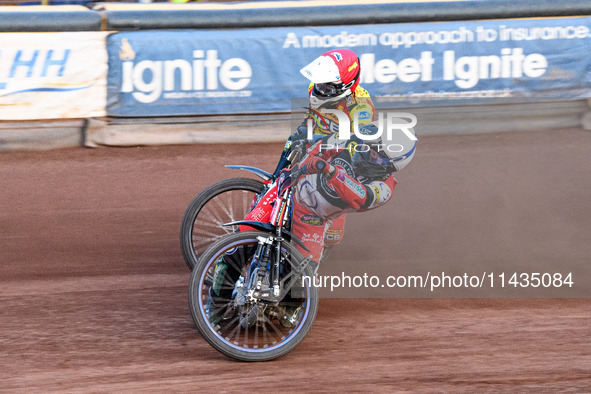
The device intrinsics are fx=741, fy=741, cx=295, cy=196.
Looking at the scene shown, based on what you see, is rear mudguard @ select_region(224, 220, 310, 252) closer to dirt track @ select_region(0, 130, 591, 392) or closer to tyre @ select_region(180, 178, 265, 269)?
dirt track @ select_region(0, 130, 591, 392)

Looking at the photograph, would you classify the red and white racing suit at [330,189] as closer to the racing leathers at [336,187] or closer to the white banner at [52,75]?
the racing leathers at [336,187]

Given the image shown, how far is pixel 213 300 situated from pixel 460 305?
1.87 meters

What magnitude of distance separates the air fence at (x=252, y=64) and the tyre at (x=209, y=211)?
344cm

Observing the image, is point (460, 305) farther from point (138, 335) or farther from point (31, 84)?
point (31, 84)

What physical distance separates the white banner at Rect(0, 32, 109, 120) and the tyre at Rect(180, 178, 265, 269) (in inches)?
155

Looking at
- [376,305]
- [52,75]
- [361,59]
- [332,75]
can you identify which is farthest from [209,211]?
[52,75]

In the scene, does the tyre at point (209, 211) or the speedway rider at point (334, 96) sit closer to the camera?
the speedway rider at point (334, 96)

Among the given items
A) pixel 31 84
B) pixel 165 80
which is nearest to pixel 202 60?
pixel 165 80

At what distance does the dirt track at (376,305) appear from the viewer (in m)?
4.25

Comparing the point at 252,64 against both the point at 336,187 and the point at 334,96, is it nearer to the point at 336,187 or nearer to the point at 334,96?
the point at 334,96

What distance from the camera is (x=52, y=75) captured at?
8742mm

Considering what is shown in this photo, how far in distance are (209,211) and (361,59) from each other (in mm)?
4129

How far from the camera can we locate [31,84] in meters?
8.70

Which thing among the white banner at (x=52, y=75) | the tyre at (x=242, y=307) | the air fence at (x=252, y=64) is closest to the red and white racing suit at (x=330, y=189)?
the tyre at (x=242, y=307)
